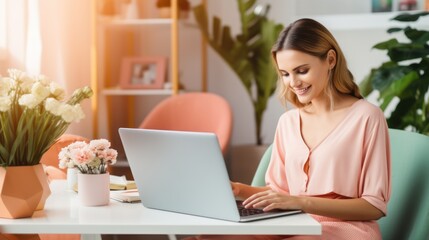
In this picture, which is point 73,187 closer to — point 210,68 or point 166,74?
point 166,74

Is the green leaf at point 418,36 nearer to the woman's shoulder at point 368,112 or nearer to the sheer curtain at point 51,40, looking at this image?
the woman's shoulder at point 368,112

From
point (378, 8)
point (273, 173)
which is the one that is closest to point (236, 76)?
point (378, 8)

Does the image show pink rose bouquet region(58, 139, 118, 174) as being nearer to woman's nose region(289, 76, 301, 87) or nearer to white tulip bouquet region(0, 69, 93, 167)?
white tulip bouquet region(0, 69, 93, 167)

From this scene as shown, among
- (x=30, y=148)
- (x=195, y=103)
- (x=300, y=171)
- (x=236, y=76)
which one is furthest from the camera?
(x=236, y=76)

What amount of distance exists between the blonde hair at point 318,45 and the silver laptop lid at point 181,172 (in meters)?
0.46

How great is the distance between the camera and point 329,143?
1.89 meters

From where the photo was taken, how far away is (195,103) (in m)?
3.86

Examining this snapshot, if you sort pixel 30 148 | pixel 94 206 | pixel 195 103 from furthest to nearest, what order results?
pixel 195 103
pixel 94 206
pixel 30 148

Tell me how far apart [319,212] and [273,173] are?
1.26 feet

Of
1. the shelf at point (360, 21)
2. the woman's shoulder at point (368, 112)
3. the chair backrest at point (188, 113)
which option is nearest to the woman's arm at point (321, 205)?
the woman's shoulder at point (368, 112)

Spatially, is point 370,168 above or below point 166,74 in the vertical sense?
above

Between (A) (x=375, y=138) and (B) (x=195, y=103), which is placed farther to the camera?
(B) (x=195, y=103)

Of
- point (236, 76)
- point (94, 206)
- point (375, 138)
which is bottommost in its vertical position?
point (236, 76)

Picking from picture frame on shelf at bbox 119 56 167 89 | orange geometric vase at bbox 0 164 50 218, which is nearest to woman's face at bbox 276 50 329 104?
orange geometric vase at bbox 0 164 50 218
